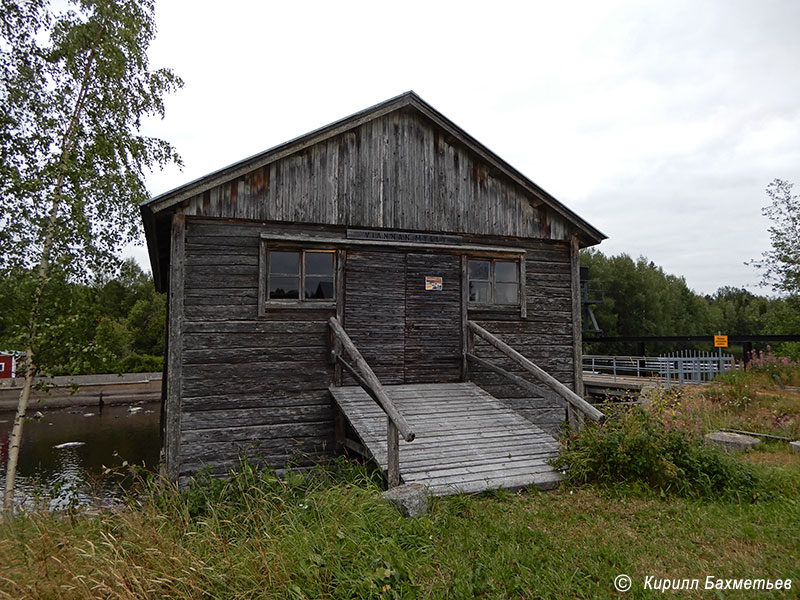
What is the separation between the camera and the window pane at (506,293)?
1077 cm

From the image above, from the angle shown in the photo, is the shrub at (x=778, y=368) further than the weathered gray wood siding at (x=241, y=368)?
Yes

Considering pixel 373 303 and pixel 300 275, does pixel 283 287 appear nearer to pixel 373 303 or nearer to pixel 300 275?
A: pixel 300 275

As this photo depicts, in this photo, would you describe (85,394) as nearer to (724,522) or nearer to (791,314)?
(724,522)

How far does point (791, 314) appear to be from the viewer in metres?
21.8

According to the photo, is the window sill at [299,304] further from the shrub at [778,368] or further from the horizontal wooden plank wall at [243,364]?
the shrub at [778,368]

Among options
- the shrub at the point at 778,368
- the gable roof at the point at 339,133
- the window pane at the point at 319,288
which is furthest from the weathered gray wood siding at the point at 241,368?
the shrub at the point at 778,368

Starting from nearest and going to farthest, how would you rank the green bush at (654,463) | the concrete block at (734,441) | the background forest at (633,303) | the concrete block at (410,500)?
the concrete block at (410,500) < the green bush at (654,463) < the concrete block at (734,441) < the background forest at (633,303)

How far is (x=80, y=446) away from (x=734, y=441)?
22.9 meters

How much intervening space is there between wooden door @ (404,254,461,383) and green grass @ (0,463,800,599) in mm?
4374

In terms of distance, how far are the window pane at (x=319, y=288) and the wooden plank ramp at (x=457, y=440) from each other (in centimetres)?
183

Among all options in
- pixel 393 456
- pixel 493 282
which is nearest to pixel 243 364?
pixel 393 456

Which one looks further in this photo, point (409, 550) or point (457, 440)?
point (457, 440)

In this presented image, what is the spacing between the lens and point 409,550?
4461 millimetres

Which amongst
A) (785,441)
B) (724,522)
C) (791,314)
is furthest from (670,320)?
(724,522)
